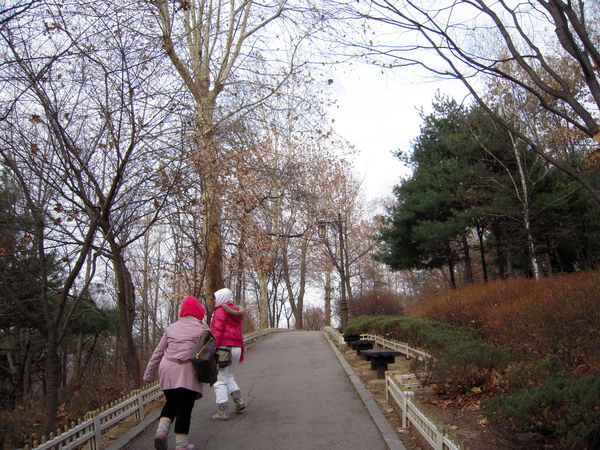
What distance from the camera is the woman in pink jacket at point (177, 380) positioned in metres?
5.08

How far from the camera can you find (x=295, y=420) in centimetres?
651

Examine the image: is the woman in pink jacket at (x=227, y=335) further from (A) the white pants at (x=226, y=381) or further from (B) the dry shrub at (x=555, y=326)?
(B) the dry shrub at (x=555, y=326)

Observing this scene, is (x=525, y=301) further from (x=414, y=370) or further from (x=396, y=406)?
(x=396, y=406)

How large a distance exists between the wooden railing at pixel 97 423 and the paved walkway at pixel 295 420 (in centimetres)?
25

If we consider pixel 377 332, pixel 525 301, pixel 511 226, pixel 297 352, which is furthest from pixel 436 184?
pixel 525 301

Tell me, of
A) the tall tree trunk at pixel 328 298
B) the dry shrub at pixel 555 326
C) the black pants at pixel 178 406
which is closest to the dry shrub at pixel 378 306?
the dry shrub at pixel 555 326

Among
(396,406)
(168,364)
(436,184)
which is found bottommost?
(396,406)

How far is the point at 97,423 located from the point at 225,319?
6.65ft

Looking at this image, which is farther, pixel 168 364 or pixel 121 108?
pixel 121 108

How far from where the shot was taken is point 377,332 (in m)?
15.6

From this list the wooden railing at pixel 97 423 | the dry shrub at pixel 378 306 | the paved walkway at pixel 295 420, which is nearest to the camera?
the wooden railing at pixel 97 423

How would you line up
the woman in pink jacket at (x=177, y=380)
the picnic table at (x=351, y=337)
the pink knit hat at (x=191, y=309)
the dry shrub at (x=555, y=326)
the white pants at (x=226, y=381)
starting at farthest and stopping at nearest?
the picnic table at (x=351, y=337), the white pants at (x=226, y=381), the dry shrub at (x=555, y=326), the pink knit hat at (x=191, y=309), the woman in pink jacket at (x=177, y=380)

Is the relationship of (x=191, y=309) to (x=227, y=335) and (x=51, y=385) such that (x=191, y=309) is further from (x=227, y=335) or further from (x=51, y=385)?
(x=51, y=385)

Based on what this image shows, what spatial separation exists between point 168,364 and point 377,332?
11.3 meters
